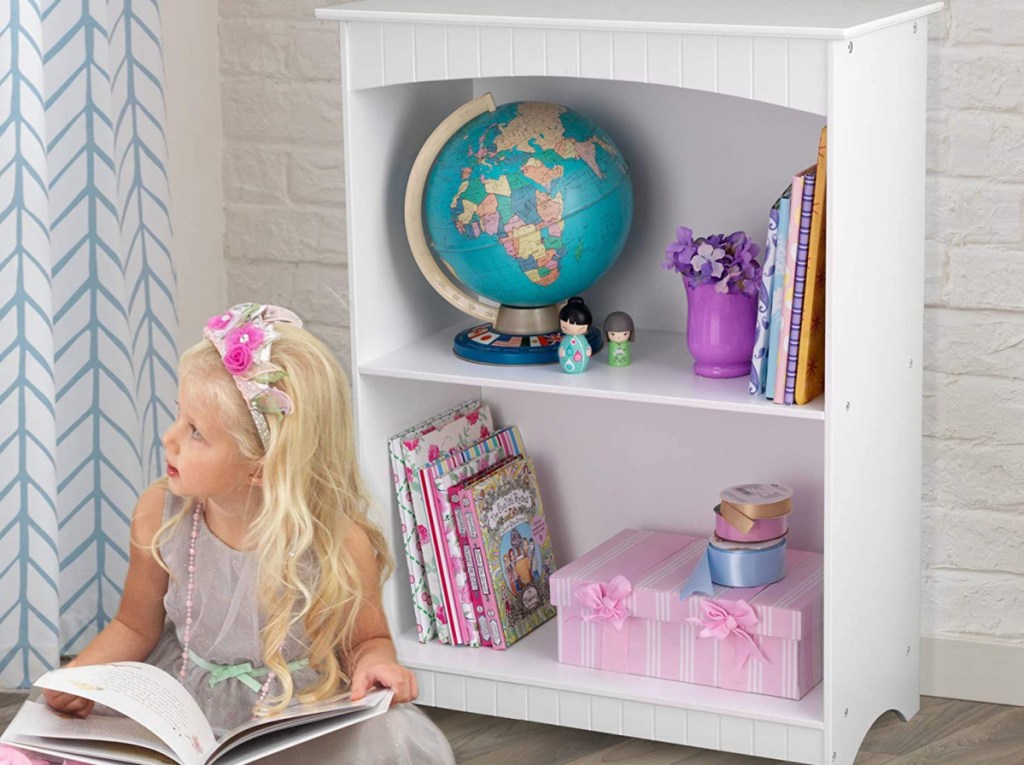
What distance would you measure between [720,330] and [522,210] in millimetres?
246

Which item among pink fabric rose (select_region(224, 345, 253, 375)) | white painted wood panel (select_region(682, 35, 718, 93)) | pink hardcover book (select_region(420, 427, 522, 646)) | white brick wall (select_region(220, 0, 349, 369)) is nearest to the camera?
pink fabric rose (select_region(224, 345, 253, 375))

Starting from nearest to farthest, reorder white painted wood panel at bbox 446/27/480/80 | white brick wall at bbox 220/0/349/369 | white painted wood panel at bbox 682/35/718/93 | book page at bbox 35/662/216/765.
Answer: book page at bbox 35/662/216/765
white painted wood panel at bbox 682/35/718/93
white painted wood panel at bbox 446/27/480/80
white brick wall at bbox 220/0/349/369

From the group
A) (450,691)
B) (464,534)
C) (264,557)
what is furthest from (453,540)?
(264,557)

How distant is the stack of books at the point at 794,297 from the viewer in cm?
161

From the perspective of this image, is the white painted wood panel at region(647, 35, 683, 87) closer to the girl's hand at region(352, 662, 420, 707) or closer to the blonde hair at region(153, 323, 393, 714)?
the blonde hair at region(153, 323, 393, 714)

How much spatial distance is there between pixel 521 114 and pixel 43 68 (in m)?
0.58

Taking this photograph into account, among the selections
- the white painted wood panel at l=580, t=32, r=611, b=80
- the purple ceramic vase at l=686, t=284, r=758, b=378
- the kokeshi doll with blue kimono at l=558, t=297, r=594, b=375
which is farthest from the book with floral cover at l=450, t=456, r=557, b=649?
the white painted wood panel at l=580, t=32, r=611, b=80

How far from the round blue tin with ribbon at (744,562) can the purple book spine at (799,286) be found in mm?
220

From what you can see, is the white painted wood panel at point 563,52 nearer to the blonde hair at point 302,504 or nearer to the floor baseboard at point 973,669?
the blonde hair at point 302,504

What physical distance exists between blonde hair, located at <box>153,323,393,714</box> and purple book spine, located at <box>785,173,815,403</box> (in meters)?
0.44

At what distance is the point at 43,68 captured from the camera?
193 centimetres

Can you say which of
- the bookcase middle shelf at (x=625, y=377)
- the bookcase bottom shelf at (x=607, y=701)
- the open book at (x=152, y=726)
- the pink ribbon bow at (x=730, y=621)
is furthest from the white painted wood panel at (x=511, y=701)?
the open book at (x=152, y=726)

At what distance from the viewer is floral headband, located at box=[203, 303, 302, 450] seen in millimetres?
1484

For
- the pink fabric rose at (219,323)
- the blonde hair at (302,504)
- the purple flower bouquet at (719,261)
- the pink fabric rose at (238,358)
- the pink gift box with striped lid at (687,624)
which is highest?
the purple flower bouquet at (719,261)
